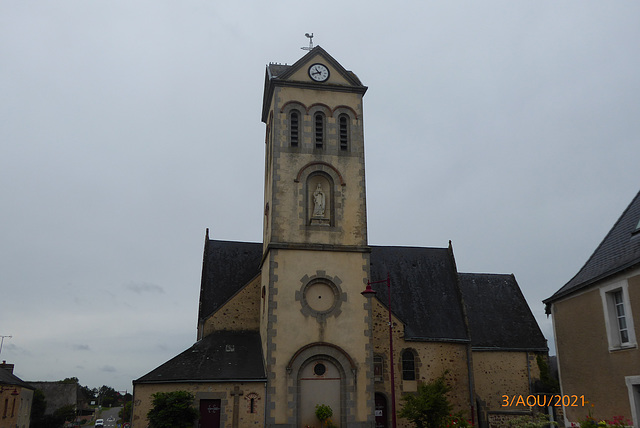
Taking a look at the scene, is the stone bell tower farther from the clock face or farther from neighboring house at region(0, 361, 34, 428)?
neighboring house at region(0, 361, 34, 428)

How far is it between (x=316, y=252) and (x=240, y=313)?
5158 mm

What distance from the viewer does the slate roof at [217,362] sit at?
19906 millimetres

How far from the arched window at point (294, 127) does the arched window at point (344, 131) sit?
6.18ft

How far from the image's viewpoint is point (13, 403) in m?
34.2

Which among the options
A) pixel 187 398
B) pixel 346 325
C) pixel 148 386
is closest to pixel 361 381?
pixel 346 325

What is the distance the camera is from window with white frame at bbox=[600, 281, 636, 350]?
11.7 metres

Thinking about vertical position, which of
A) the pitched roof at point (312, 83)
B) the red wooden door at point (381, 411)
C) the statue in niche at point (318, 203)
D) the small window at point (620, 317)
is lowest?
the red wooden door at point (381, 411)

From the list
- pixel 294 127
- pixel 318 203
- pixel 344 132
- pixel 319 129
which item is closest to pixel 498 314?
pixel 318 203

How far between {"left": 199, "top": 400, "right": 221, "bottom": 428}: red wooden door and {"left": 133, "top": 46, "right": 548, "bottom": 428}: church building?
37 millimetres

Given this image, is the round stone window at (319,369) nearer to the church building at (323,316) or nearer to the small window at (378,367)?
the church building at (323,316)

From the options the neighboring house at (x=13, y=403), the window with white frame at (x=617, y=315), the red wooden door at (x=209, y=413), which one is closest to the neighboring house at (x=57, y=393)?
the neighboring house at (x=13, y=403)

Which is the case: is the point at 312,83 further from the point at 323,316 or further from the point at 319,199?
the point at 323,316

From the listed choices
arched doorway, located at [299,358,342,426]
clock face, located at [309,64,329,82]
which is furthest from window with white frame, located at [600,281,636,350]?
clock face, located at [309,64,329,82]

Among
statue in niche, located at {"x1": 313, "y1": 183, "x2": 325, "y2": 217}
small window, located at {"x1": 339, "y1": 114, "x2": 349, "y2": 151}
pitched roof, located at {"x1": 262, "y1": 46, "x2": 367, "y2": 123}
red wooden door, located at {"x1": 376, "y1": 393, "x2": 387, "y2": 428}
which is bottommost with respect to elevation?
red wooden door, located at {"x1": 376, "y1": 393, "x2": 387, "y2": 428}
